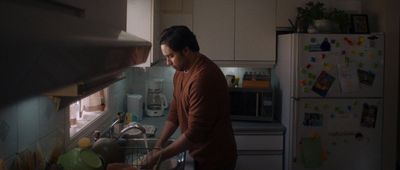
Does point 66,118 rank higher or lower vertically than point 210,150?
higher

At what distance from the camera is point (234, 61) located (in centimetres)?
334

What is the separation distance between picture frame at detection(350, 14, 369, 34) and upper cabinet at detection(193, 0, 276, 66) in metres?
0.63

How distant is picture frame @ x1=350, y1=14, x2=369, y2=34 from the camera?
3.18 m

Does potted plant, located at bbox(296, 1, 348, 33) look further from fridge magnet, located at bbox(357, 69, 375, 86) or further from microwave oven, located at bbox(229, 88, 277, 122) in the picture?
microwave oven, located at bbox(229, 88, 277, 122)

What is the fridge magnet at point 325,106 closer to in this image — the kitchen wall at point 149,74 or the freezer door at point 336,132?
the freezer door at point 336,132

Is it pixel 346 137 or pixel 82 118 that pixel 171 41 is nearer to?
pixel 82 118

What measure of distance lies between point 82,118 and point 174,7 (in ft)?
4.23

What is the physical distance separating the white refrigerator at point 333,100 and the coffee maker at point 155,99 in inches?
44.0

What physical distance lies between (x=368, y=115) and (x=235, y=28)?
1249mm

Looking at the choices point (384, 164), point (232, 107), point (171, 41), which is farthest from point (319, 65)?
point (171, 41)

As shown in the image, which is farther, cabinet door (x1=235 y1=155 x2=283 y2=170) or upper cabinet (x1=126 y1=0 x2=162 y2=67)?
cabinet door (x1=235 y1=155 x2=283 y2=170)

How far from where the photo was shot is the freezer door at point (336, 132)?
2979mm

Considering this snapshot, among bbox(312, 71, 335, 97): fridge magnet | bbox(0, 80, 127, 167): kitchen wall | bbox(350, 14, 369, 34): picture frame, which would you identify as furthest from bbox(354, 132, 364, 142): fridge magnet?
bbox(0, 80, 127, 167): kitchen wall

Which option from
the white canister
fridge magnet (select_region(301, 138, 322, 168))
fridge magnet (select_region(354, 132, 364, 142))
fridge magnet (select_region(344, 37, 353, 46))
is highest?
fridge magnet (select_region(344, 37, 353, 46))
